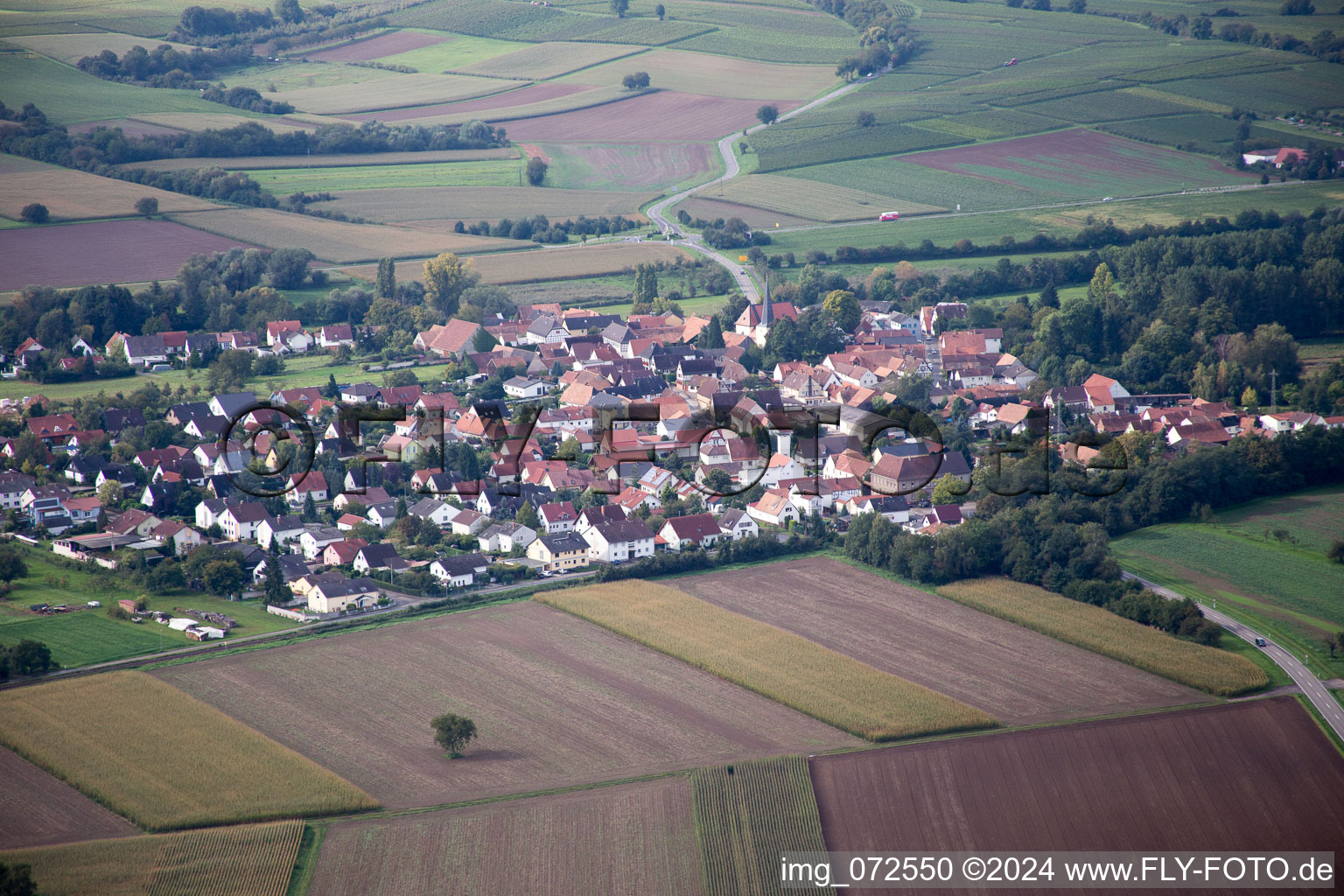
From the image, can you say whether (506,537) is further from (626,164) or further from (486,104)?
(486,104)

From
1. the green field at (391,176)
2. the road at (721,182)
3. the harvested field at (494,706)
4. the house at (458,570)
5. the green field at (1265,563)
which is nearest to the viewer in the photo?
the harvested field at (494,706)

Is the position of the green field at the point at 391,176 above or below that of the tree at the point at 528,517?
above

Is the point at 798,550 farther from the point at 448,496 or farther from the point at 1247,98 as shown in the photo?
the point at 1247,98

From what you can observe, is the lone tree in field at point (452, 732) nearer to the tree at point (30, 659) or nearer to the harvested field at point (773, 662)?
the harvested field at point (773, 662)

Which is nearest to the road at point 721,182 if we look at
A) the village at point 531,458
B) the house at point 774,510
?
the village at point 531,458

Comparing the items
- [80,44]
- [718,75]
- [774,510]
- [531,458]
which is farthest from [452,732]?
[80,44]

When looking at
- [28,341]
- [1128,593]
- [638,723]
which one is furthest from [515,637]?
[28,341]
